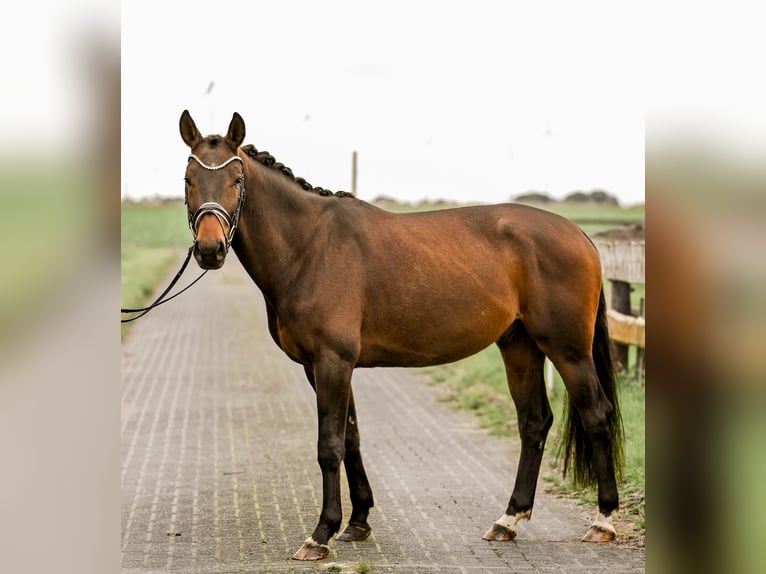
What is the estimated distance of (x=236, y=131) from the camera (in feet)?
16.5

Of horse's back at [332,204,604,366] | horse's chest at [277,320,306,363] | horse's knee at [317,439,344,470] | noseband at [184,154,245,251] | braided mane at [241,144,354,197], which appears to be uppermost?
braided mane at [241,144,354,197]

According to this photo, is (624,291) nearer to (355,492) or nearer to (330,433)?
(355,492)

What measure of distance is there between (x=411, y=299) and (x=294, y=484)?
2.24m

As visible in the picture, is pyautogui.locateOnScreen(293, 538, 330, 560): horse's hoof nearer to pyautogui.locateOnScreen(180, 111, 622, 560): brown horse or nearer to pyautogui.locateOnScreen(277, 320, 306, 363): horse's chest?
pyautogui.locateOnScreen(180, 111, 622, 560): brown horse

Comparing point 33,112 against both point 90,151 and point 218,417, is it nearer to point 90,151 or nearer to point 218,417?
point 90,151

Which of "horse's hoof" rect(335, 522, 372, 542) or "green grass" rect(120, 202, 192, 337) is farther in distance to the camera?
"green grass" rect(120, 202, 192, 337)

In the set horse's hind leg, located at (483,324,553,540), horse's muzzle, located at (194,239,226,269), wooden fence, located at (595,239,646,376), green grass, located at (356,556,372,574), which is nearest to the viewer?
horse's muzzle, located at (194,239,226,269)

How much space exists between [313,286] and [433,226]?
86 cm

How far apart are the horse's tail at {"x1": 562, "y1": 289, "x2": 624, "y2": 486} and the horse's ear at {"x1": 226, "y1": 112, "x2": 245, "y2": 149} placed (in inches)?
95.1

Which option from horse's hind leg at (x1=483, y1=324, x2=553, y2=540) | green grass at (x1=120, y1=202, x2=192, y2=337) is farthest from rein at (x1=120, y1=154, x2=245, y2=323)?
green grass at (x1=120, y1=202, x2=192, y2=337)

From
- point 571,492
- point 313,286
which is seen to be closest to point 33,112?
point 313,286

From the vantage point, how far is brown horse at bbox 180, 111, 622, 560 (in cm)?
529

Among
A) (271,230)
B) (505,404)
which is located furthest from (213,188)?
(505,404)

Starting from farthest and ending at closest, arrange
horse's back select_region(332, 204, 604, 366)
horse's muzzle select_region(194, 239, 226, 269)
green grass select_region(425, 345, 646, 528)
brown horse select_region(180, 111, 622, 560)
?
1. green grass select_region(425, 345, 646, 528)
2. horse's back select_region(332, 204, 604, 366)
3. brown horse select_region(180, 111, 622, 560)
4. horse's muzzle select_region(194, 239, 226, 269)
